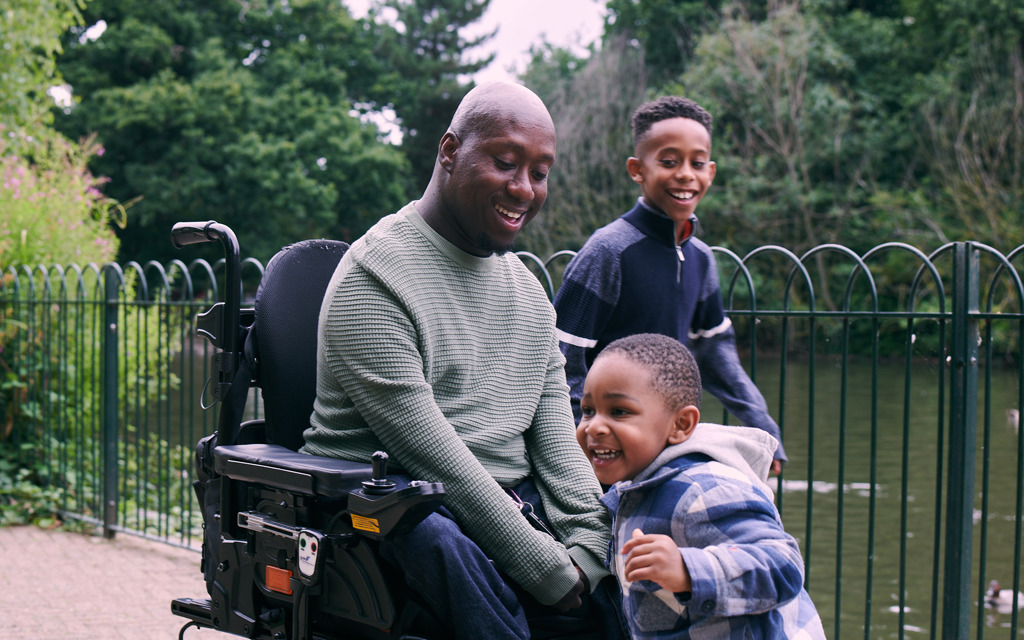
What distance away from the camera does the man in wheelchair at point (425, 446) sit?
197 centimetres

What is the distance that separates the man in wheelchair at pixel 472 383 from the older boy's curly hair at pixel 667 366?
405 millimetres

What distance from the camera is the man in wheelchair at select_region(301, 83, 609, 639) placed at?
200 centimetres

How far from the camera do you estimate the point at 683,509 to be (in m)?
1.87

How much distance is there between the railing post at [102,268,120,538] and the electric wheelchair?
3407 millimetres

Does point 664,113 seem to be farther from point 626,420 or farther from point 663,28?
point 663,28

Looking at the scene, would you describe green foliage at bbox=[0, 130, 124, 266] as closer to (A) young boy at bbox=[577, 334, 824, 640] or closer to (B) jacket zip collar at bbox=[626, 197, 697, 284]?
(B) jacket zip collar at bbox=[626, 197, 697, 284]

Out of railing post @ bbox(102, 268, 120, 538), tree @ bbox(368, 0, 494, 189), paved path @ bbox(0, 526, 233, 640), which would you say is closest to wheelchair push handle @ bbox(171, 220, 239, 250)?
paved path @ bbox(0, 526, 233, 640)

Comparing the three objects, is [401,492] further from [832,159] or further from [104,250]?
[832,159]

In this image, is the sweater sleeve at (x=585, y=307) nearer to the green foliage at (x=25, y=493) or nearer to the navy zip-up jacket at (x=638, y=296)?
the navy zip-up jacket at (x=638, y=296)

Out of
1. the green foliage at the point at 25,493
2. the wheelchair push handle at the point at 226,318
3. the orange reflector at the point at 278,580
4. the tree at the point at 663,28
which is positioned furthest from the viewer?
the tree at the point at 663,28

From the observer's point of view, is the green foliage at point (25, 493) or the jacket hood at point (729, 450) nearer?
the jacket hood at point (729, 450)

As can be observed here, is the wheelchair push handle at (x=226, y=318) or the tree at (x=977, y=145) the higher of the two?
the tree at (x=977, y=145)

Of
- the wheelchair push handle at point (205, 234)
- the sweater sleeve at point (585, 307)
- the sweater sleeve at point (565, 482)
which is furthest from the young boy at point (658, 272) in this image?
the wheelchair push handle at point (205, 234)

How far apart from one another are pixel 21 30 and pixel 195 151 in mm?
19589
